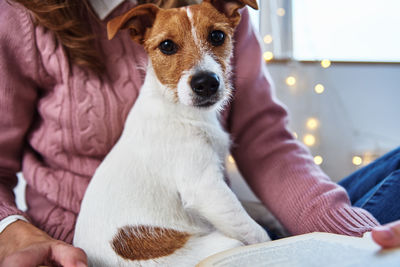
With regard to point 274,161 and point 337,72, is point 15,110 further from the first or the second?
point 337,72

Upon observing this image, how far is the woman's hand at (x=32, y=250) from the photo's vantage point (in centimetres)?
63

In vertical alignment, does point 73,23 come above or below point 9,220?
above

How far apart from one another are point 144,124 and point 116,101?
193 mm

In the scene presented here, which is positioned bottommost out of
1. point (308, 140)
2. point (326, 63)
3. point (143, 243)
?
point (308, 140)

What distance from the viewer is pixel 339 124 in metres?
2.25

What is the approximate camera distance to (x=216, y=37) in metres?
0.77

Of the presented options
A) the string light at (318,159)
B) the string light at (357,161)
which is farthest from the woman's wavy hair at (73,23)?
the string light at (357,161)

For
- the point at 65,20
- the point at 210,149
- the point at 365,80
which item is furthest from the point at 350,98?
the point at 65,20

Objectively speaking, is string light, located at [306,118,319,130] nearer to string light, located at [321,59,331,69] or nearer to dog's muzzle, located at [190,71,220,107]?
string light, located at [321,59,331,69]

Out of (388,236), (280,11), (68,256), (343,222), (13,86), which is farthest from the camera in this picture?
(280,11)

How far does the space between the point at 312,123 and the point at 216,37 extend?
5.30ft

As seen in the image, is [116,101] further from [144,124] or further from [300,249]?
[300,249]

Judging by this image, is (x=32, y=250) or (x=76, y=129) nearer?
(x=32, y=250)

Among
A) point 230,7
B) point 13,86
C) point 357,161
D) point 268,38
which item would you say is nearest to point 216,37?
point 230,7
